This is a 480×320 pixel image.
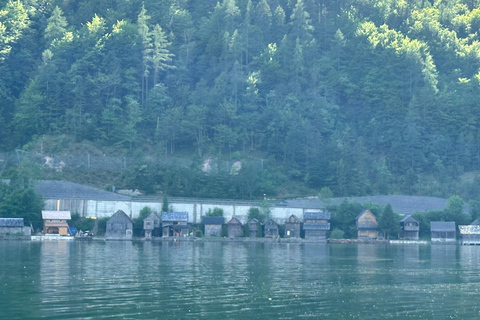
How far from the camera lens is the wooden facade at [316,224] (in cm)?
9956

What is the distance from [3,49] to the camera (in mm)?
131750

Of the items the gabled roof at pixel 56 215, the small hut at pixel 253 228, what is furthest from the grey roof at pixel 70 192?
the small hut at pixel 253 228

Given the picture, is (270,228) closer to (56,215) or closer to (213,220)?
(213,220)

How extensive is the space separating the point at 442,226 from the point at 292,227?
712 inches

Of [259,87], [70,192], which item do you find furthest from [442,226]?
[259,87]

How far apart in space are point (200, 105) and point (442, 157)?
38.0 meters

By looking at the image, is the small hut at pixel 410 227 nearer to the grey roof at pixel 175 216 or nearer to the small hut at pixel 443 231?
the small hut at pixel 443 231

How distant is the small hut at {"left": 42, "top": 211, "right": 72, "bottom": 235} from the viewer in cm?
9425

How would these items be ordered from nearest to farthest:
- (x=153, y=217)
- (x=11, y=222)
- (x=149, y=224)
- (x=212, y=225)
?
(x=11, y=222) < (x=149, y=224) < (x=153, y=217) < (x=212, y=225)

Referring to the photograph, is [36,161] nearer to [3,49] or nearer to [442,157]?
[3,49]

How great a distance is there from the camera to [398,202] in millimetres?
110438

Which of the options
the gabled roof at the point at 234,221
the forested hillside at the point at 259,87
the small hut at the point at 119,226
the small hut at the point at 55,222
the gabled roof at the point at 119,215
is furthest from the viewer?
the forested hillside at the point at 259,87

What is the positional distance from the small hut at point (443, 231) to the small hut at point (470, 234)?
3.18ft

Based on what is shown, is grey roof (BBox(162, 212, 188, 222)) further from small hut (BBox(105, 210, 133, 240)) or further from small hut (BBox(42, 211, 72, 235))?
small hut (BBox(42, 211, 72, 235))
